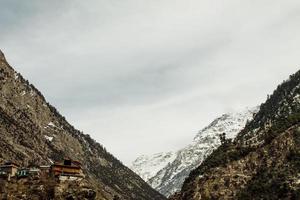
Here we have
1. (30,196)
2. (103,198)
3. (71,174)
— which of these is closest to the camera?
(30,196)

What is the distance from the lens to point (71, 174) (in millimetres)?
196500

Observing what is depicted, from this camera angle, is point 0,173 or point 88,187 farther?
point 0,173

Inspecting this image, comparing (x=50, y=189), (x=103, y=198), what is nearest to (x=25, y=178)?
(x=50, y=189)

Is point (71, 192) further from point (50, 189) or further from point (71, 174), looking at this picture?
point (71, 174)

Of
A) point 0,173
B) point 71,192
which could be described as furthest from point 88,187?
point 0,173

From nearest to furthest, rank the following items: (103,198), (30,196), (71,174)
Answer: (30,196)
(103,198)
(71,174)

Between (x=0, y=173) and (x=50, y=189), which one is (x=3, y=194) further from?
(x=0, y=173)

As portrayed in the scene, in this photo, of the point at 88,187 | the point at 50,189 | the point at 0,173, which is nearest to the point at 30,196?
the point at 50,189

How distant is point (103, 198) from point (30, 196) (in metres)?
24.6

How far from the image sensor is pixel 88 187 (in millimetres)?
178625

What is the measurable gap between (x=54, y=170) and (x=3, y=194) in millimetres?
27978

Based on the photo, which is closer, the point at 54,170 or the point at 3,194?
the point at 3,194

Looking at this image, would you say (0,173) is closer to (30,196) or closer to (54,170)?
(54,170)

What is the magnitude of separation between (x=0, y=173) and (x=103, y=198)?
3859 cm
